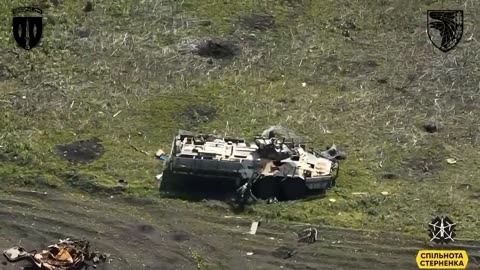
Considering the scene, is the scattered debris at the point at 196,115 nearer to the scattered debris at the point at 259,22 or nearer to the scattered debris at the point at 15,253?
the scattered debris at the point at 259,22

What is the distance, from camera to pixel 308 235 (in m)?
21.3

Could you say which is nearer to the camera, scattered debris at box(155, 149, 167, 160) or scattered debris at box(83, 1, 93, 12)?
scattered debris at box(155, 149, 167, 160)

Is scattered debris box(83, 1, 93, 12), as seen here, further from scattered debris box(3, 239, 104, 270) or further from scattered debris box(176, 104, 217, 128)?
scattered debris box(3, 239, 104, 270)

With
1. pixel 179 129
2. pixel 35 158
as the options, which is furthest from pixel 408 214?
pixel 35 158

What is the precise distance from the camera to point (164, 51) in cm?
3020

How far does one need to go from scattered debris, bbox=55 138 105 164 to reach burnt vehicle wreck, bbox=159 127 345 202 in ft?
8.45

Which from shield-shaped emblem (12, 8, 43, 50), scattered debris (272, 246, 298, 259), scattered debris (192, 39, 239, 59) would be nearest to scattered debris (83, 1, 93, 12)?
shield-shaped emblem (12, 8, 43, 50)

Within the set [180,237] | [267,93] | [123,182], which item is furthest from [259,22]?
[180,237]

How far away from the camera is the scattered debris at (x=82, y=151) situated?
2441 centimetres

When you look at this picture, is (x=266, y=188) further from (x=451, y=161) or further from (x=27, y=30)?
(x=27, y=30)

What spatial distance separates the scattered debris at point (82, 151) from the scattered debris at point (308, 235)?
7390mm

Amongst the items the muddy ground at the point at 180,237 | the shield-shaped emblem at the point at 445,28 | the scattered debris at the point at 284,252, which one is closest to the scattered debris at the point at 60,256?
the muddy ground at the point at 180,237

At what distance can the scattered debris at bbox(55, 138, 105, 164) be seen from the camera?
80.1ft

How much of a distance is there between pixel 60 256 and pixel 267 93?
11.1 m
